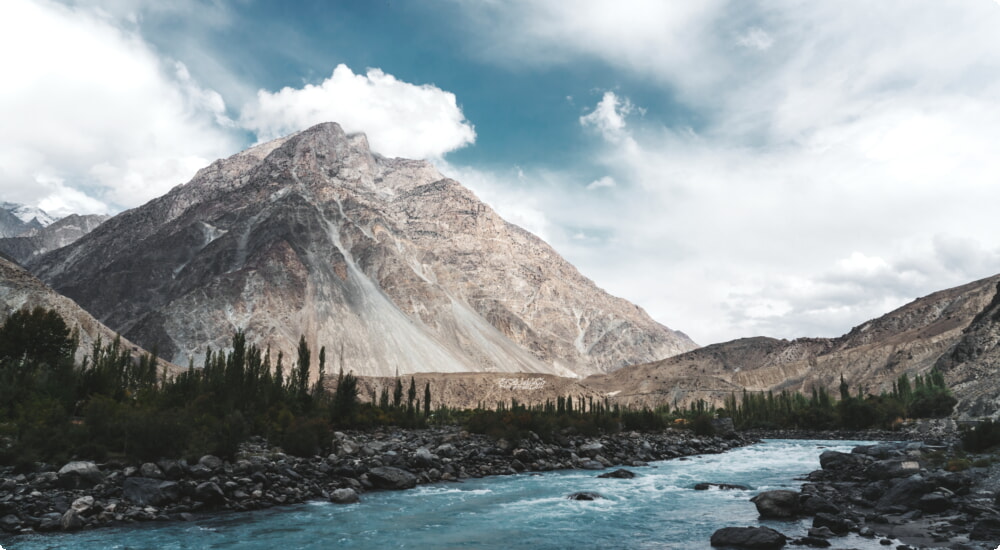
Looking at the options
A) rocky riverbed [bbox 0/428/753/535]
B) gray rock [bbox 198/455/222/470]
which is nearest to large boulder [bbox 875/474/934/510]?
rocky riverbed [bbox 0/428/753/535]

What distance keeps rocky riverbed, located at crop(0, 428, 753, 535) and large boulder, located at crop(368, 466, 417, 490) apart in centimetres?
5

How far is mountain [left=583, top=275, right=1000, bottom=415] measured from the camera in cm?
8250

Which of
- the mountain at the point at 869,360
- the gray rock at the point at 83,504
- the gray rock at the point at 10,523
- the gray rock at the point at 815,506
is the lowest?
the gray rock at the point at 10,523

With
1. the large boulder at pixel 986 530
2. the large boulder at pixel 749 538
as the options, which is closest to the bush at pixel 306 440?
the large boulder at pixel 749 538

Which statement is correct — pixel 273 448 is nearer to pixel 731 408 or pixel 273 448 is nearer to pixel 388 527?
pixel 388 527

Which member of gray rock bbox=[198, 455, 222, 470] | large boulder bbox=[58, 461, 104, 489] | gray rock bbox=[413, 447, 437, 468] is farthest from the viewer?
gray rock bbox=[413, 447, 437, 468]

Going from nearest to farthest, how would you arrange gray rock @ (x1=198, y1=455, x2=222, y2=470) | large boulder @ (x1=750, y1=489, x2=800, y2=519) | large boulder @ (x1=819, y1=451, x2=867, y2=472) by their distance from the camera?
large boulder @ (x1=750, y1=489, x2=800, y2=519), gray rock @ (x1=198, y1=455, x2=222, y2=470), large boulder @ (x1=819, y1=451, x2=867, y2=472)

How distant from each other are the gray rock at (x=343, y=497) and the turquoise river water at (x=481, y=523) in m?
0.51

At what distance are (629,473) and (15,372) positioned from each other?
35.9 meters

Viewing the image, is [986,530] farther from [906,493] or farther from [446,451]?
[446,451]

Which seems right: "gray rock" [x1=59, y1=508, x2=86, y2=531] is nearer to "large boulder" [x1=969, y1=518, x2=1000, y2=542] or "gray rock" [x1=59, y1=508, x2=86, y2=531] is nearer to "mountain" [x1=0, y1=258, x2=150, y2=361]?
"large boulder" [x1=969, y1=518, x2=1000, y2=542]

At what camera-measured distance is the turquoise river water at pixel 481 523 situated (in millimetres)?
16688

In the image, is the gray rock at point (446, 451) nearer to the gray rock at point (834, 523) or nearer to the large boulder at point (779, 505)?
the large boulder at point (779, 505)

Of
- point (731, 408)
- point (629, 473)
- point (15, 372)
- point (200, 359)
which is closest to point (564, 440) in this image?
point (629, 473)
